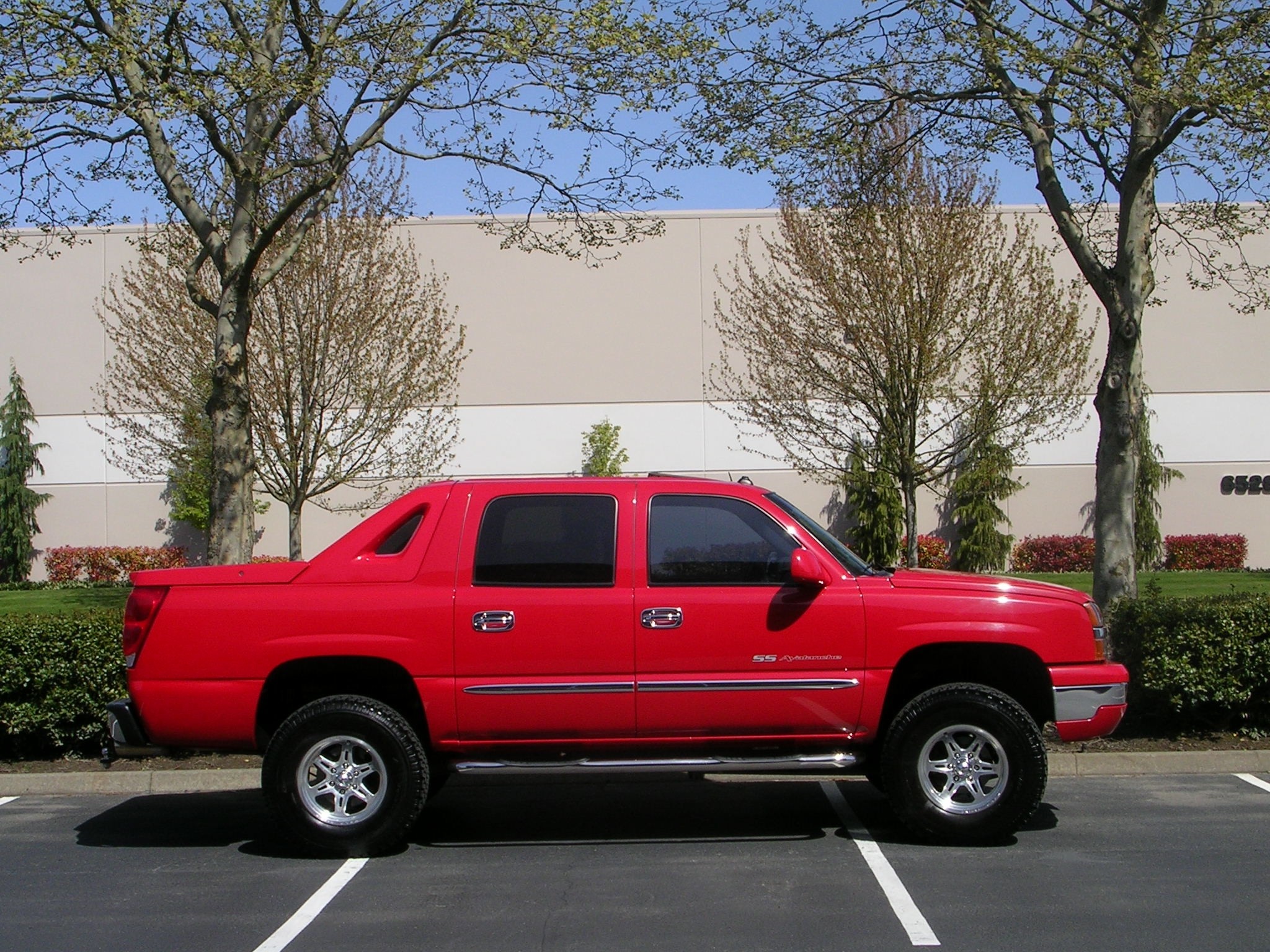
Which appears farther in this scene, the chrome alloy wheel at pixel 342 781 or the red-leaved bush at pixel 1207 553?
the red-leaved bush at pixel 1207 553

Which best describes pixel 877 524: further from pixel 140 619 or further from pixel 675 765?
pixel 140 619

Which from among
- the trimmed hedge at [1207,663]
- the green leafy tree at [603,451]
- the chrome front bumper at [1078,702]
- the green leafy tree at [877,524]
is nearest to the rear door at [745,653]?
the chrome front bumper at [1078,702]

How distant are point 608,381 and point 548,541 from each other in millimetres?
17779

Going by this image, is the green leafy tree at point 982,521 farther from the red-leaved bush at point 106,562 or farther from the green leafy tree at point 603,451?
the red-leaved bush at point 106,562

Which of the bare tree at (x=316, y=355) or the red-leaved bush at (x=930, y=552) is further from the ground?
the bare tree at (x=316, y=355)

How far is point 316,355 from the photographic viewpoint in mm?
16172

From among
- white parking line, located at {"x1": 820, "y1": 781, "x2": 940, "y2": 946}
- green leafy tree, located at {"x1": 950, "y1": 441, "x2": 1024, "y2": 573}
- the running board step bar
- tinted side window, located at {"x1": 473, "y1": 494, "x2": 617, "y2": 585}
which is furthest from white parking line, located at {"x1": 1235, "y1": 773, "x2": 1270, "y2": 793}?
green leafy tree, located at {"x1": 950, "y1": 441, "x2": 1024, "y2": 573}

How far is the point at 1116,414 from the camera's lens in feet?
33.7

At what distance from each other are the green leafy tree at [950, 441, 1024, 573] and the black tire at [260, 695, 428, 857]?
18.4 m

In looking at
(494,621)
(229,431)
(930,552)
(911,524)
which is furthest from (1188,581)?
(494,621)

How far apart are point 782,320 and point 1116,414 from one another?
7.18m

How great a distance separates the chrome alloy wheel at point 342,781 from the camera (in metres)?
6.80

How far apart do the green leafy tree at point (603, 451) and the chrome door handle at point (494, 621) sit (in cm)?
1675

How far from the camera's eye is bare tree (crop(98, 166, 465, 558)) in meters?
16.1
